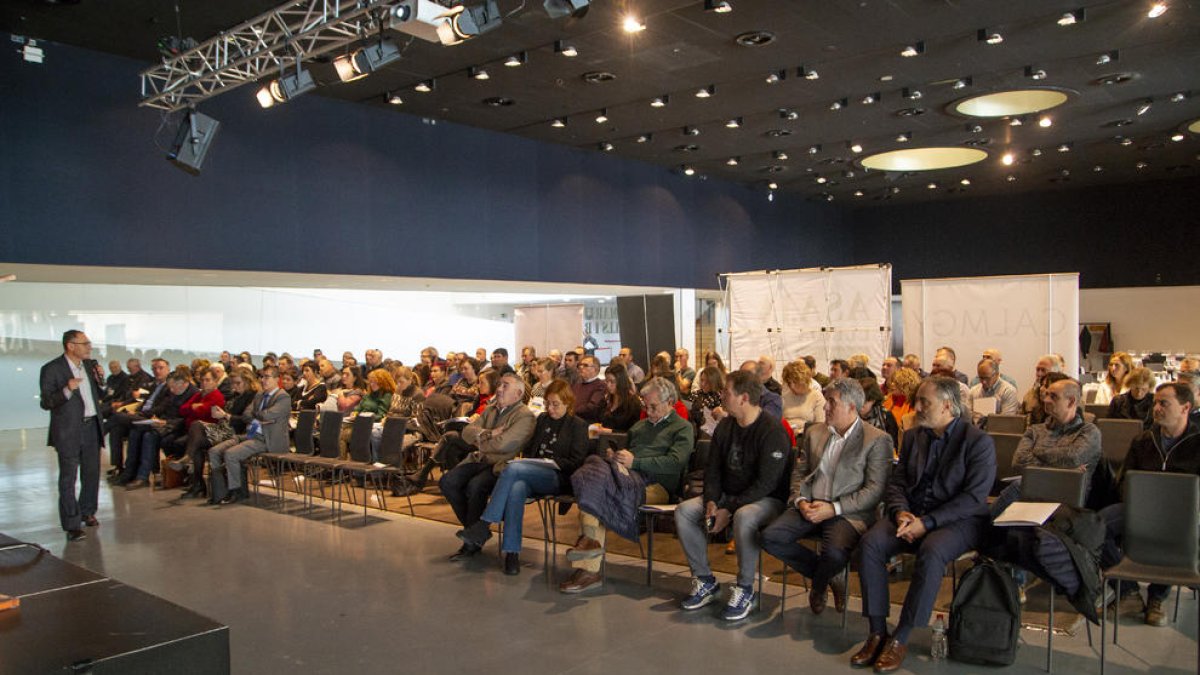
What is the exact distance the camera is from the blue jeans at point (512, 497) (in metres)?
5.43

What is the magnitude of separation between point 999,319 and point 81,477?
9.02m

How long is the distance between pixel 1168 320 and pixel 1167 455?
15555mm

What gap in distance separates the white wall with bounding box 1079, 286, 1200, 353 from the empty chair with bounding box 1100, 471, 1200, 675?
621 inches

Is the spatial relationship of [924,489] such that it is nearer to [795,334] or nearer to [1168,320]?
[795,334]

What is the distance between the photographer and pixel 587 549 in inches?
Answer: 202

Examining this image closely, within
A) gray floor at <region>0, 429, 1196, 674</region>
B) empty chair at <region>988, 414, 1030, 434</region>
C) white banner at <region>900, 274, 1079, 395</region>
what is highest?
white banner at <region>900, 274, 1079, 395</region>

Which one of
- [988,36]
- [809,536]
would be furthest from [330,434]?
[988,36]

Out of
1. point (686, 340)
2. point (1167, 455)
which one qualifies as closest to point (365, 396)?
point (1167, 455)

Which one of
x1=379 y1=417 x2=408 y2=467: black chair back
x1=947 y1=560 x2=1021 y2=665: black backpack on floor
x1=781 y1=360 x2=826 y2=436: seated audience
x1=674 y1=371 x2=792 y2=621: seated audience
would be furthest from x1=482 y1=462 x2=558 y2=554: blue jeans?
x1=947 y1=560 x2=1021 y2=665: black backpack on floor

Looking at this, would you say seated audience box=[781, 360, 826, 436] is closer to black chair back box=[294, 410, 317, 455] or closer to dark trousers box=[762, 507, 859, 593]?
dark trousers box=[762, 507, 859, 593]

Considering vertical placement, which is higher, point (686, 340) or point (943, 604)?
point (686, 340)

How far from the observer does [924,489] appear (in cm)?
417

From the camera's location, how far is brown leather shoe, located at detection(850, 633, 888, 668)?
151 inches

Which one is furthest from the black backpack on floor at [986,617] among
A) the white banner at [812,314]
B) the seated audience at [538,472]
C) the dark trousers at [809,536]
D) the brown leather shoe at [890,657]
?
the white banner at [812,314]
